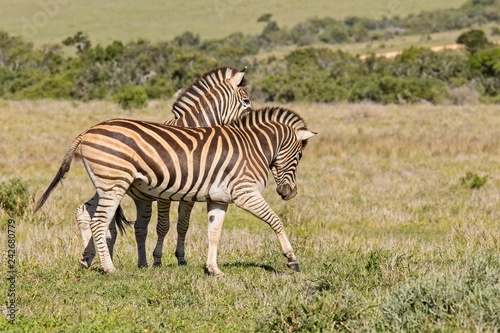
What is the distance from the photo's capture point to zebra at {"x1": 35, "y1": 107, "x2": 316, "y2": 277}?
24.6 feet

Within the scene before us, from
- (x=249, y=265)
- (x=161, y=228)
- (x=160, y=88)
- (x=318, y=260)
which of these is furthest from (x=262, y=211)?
(x=160, y=88)

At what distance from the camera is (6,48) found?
61.9 m

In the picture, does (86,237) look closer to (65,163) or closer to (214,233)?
(65,163)

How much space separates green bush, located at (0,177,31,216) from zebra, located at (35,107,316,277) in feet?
14.7

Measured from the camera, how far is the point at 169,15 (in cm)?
10606

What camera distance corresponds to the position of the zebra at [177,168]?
24.6 ft

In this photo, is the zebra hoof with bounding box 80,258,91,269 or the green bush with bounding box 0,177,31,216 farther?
the green bush with bounding box 0,177,31,216

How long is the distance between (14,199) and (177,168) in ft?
18.5

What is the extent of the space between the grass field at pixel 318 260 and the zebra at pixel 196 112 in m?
0.33

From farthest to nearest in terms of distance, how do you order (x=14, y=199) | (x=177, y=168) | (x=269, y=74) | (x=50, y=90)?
(x=269, y=74), (x=50, y=90), (x=14, y=199), (x=177, y=168)

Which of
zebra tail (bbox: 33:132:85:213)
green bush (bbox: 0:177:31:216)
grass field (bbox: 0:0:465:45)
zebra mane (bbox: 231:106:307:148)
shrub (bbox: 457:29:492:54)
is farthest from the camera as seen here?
grass field (bbox: 0:0:465:45)

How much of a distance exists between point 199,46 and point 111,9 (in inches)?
1113

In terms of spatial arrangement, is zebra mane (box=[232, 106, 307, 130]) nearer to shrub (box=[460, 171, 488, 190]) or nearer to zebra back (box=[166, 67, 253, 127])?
zebra back (box=[166, 67, 253, 127])

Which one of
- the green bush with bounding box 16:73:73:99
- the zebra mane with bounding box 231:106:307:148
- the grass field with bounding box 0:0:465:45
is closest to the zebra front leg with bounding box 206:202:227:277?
the zebra mane with bounding box 231:106:307:148
